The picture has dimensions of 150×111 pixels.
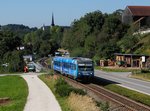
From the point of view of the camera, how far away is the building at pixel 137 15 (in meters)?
135

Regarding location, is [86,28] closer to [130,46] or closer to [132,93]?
[130,46]

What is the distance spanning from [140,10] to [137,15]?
379 cm

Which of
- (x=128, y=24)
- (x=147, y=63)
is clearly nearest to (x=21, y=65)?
(x=147, y=63)

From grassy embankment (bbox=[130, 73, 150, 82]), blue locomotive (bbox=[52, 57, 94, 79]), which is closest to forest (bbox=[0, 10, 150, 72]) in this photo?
grassy embankment (bbox=[130, 73, 150, 82])

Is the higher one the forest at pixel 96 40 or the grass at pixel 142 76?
the forest at pixel 96 40

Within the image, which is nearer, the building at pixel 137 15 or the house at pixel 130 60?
the house at pixel 130 60

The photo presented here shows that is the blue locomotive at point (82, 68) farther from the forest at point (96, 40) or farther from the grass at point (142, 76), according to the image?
the forest at point (96, 40)

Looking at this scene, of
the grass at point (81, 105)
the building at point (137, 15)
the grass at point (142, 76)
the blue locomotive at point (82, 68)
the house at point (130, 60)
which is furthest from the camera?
the building at point (137, 15)

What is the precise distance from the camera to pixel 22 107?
82.6 ft

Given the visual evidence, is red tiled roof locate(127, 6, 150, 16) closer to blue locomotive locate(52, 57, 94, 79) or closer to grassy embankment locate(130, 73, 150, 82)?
grassy embankment locate(130, 73, 150, 82)

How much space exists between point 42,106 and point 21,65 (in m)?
64.0

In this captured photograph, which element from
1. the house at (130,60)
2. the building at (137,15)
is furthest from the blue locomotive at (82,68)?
the building at (137,15)

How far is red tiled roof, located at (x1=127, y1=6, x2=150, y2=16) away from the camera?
13576 cm

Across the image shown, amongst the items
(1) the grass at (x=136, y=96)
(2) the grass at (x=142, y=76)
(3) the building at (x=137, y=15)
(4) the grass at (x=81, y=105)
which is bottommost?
(1) the grass at (x=136, y=96)
